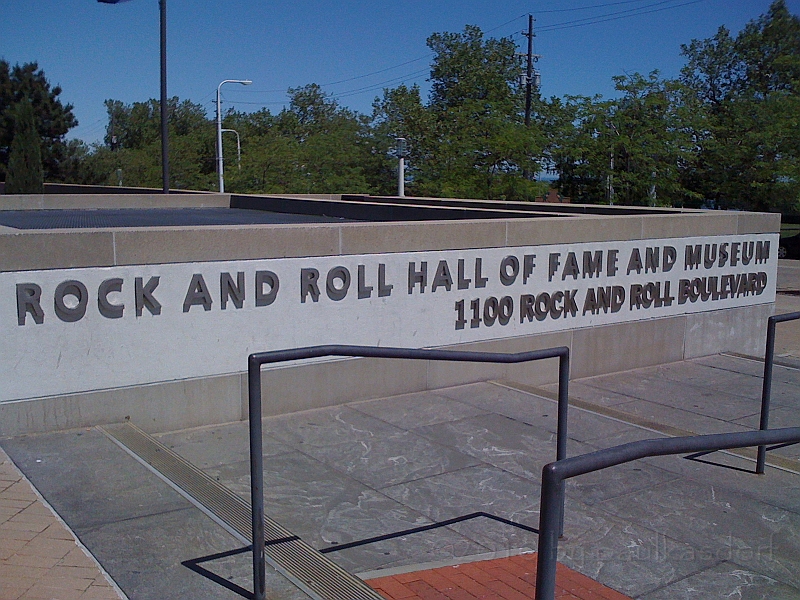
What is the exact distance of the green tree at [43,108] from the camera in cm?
4481

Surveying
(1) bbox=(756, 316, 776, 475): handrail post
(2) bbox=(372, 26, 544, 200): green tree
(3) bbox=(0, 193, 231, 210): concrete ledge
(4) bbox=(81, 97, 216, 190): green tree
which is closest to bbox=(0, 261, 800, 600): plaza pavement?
(1) bbox=(756, 316, 776, 475): handrail post

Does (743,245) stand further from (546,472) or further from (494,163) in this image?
(494,163)

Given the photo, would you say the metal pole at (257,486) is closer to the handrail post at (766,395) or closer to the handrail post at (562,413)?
the handrail post at (562,413)

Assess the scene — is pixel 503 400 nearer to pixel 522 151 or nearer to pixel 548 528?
pixel 548 528

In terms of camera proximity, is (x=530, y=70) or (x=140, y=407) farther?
(x=530, y=70)

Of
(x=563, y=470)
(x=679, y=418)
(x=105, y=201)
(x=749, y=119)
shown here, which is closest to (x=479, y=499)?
(x=563, y=470)

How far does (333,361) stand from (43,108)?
42.7 metres

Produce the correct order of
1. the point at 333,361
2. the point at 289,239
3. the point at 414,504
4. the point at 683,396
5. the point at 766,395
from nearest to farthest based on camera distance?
1. the point at 414,504
2. the point at 766,395
3. the point at 289,239
4. the point at 333,361
5. the point at 683,396

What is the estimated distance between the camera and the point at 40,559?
4188 millimetres

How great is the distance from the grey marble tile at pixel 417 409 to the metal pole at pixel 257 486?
3.36 meters

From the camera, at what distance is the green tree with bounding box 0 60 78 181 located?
44812mm

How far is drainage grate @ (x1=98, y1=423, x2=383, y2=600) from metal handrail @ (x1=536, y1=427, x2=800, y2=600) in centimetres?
141

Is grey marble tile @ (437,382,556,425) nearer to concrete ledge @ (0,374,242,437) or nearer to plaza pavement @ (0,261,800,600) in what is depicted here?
plaza pavement @ (0,261,800,600)

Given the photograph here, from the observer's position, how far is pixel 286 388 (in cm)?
768
